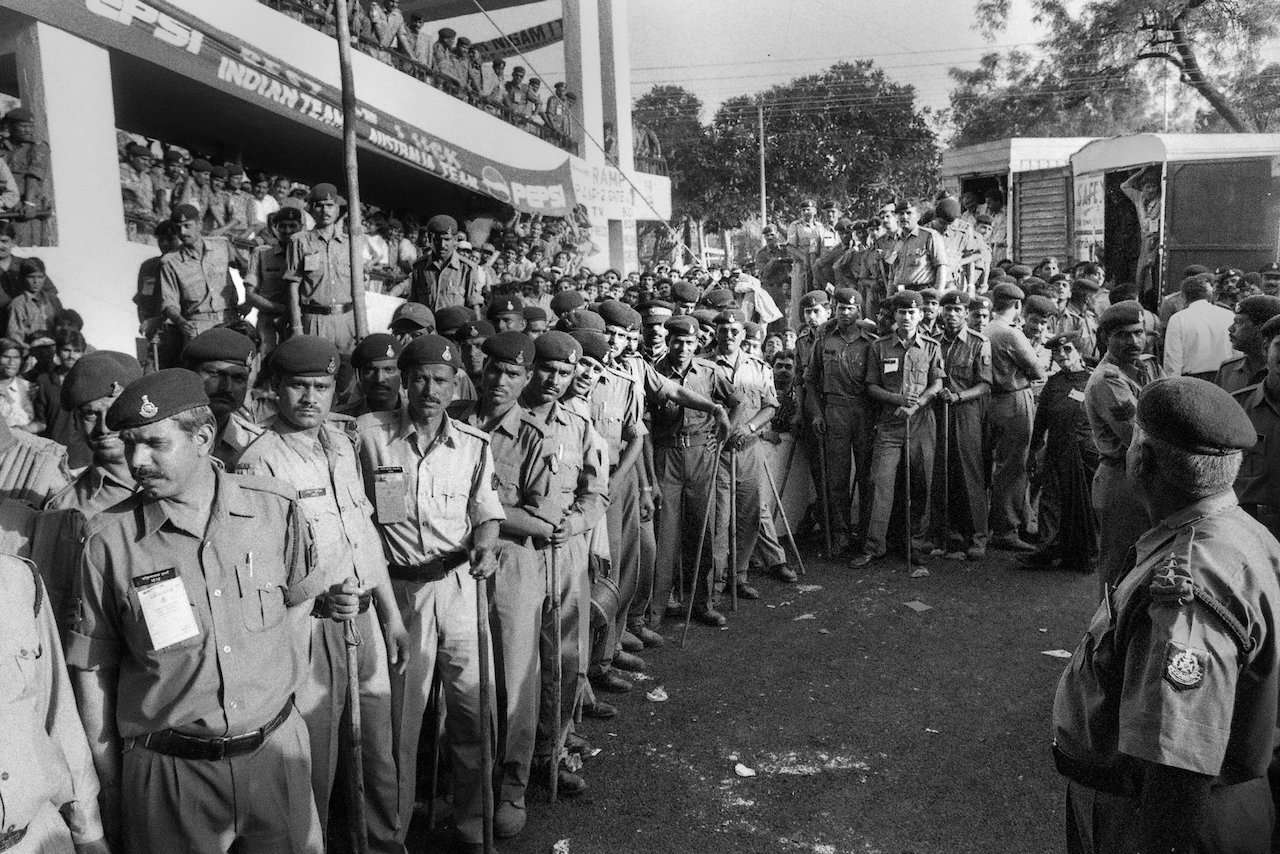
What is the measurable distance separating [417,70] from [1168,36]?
27606 mm

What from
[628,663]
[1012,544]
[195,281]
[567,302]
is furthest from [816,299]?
[195,281]

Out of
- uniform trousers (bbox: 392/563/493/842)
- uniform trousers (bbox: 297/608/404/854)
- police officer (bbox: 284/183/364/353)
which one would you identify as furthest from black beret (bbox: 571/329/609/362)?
police officer (bbox: 284/183/364/353)

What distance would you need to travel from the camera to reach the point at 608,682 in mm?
5902

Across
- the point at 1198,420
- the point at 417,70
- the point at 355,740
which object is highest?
the point at 417,70

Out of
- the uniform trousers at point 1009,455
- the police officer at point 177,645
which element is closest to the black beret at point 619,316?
the uniform trousers at point 1009,455

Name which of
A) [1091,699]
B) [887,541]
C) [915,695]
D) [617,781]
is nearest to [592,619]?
[617,781]

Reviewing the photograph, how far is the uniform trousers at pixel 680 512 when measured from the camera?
702 cm

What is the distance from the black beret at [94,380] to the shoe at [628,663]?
11.0 ft

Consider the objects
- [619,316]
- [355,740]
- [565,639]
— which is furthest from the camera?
[619,316]

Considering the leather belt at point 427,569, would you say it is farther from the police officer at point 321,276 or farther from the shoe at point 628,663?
the police officer at point 321,276

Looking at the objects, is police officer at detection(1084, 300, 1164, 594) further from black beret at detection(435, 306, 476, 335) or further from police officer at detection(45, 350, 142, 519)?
police officer at detection(45, 350, 142, 519)

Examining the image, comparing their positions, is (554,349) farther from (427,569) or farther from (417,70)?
(417,70)

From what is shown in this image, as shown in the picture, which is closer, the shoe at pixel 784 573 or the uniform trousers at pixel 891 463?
the shoe at pixel 784 573

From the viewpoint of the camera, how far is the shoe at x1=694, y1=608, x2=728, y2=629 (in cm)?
697
